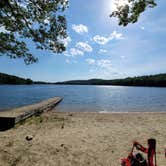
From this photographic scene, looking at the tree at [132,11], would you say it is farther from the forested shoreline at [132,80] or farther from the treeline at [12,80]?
the treeline at [12,80]

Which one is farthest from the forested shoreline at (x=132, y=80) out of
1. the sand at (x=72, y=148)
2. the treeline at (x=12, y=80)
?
the sand at (x=72, y=148)

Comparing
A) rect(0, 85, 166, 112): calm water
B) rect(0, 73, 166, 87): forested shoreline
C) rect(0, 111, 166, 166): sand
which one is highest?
rect(0, 73, 166, 87): forested shoreline

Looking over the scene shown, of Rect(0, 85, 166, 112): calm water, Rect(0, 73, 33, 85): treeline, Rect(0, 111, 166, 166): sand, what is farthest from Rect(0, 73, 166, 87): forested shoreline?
Rect(0, 111, 166, 166): sand

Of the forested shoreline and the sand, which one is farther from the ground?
the forested shoreline

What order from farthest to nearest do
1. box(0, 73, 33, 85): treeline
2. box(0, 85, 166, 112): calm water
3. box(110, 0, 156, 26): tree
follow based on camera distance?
box(0, 73, 33, 85): treeline → box(0, 85, 166, 112): calm water → box(110, 0, 156, 26): tree

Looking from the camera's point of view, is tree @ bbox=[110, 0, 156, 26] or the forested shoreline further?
the forested shoreline

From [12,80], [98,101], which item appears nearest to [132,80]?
[12,80]

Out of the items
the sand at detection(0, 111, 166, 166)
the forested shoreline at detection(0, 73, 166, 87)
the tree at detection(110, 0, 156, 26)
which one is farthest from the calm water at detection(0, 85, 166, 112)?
the forested shoreline at detection(0, 73, 166, 87)

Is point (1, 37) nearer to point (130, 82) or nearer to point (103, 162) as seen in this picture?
point (103, 162)

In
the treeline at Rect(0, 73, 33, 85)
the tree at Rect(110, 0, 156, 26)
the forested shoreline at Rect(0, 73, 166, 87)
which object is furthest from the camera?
the treeline at Rect(0, 73, 33, 85)

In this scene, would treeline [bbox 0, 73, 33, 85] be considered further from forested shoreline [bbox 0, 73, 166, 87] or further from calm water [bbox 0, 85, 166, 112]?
calm water [bbox 0, 85, 166, 112]

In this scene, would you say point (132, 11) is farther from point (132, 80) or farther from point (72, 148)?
point (132, 80)

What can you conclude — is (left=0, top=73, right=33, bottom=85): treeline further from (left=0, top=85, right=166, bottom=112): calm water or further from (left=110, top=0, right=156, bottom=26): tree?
(left=110, top=0, right=156, bottom=26): tree

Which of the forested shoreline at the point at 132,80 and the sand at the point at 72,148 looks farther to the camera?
the forested shoreline at the point at 132,80
